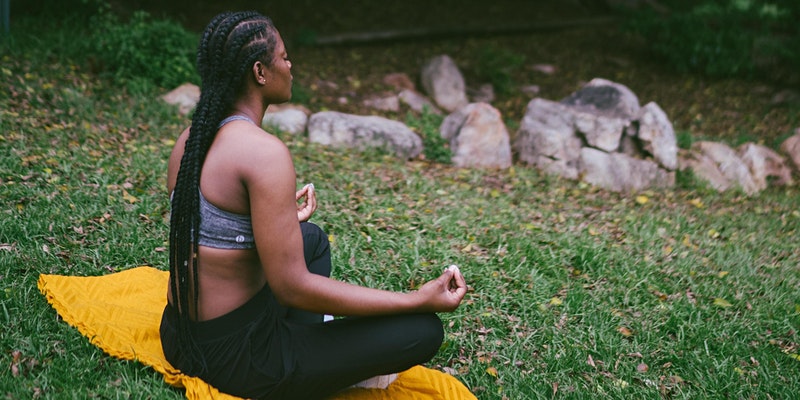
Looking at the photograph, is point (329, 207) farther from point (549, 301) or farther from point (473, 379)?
point (473, 379)

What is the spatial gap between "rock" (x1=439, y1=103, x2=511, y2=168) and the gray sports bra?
4.66 m

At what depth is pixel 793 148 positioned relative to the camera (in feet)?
26.3

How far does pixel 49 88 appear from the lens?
6.35 metres

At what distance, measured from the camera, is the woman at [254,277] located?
2178mm

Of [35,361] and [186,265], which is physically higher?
[186,265]

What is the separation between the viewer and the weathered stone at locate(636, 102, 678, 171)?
23.0 feet

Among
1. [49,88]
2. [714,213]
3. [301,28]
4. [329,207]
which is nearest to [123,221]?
[329,207]

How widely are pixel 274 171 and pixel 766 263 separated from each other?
13.3 ft

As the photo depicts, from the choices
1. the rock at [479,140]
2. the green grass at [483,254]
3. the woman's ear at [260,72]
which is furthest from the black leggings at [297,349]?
the rock at [479,140]

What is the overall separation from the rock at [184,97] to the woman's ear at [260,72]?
4745 mm

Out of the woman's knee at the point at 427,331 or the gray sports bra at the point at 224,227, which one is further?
the woman's knee at the point at 427,331

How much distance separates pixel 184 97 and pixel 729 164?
5.68 meters

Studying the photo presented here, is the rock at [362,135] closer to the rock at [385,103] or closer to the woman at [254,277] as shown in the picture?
the rock at [385,103]

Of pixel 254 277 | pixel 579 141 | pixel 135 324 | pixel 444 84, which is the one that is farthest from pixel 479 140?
pixel 254 277
